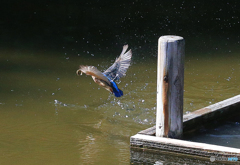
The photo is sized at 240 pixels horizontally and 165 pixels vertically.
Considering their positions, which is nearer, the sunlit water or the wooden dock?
the wooden dock

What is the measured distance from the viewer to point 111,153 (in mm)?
3916

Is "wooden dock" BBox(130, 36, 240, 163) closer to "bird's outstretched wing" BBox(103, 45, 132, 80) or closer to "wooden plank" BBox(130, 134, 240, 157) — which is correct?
"wooden plank" BBox(130, 134, 240, 157)

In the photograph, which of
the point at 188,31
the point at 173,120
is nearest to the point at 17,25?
the point at 188,31

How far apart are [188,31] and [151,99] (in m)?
4.01

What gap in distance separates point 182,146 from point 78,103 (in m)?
2.28

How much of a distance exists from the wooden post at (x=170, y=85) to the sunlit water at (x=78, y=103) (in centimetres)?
50

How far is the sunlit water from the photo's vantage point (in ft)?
13.0

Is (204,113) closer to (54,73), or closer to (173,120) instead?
(173,120)

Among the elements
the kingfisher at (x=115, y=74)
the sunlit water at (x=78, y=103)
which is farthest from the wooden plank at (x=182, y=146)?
the kingfisher at (x=115, y=74)

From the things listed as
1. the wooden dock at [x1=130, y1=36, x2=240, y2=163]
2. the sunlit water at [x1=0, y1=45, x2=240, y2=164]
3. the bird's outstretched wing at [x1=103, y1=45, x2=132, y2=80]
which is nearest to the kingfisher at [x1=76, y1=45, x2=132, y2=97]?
the bird's outstretched wing at [x1=103, y1=45, x2=132, y2=80]

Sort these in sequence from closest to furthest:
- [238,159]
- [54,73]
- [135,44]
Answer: [238,159] < [54,73] < [135,44]

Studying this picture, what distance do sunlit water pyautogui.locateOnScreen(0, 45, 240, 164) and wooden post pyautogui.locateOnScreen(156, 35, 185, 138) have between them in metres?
0.50

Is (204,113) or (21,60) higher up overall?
(21,60)

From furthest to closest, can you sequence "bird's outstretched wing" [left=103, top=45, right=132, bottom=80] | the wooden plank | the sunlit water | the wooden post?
"bird's outstretched wing" [left=103, top=45, right=132, bottom=80]
the sunlit water
the wooden post
the wooden plank
